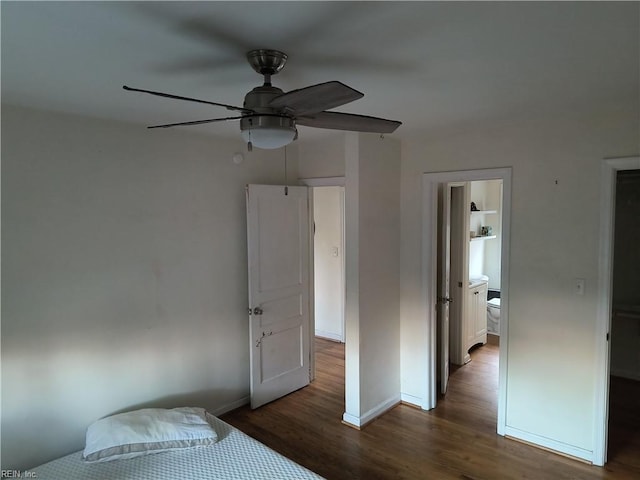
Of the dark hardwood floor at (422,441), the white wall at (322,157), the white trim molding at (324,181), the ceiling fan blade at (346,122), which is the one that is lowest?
the dark hardwood floor at (422,441)

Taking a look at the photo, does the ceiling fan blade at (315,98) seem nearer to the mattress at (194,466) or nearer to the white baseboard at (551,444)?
the mattress at (194,466)

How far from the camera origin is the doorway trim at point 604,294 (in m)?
2.76

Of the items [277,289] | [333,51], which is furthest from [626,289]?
[333,51]

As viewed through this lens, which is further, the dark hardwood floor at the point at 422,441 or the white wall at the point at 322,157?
the white wall at the point at 322,157

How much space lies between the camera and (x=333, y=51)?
5.51 feet

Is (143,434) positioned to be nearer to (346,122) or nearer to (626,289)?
(346,122)

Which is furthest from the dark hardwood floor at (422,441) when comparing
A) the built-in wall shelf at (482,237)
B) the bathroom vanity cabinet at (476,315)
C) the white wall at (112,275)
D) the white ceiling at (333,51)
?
the white ceiling at (333,51)

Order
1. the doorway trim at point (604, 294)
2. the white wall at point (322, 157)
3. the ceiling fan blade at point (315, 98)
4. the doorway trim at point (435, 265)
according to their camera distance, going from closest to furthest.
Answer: the ceiling fan blade at point (315, 98) → the doorway trim at point (604, 294) → the doorway trim at point (435, 265) → the white wall at point (322, 157)

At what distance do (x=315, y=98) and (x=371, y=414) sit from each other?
2917 millimetres

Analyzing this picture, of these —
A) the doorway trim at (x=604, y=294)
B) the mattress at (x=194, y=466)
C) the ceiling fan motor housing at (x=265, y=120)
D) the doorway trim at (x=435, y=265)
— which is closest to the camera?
the ceiling fan motor housing at (x=265, y=120)

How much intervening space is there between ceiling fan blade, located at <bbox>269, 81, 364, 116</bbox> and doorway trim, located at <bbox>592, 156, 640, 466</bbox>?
2219 mm

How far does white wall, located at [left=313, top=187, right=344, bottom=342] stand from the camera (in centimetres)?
565

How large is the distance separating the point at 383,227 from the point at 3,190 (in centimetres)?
264

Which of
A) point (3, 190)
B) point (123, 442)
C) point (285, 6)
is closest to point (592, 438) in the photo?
point (123, 442)
